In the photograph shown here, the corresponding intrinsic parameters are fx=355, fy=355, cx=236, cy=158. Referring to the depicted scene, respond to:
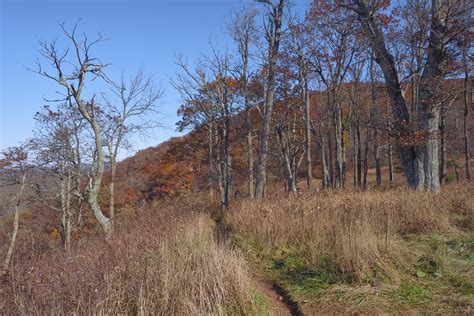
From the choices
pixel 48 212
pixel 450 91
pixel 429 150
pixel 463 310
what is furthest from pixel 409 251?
pixel 48 212

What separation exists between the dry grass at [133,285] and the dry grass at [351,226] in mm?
1502

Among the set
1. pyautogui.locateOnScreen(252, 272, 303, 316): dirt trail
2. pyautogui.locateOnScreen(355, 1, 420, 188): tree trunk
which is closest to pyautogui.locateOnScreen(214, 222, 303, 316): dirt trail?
pyautogui.locateOnScreen(252, 272, 303, 316): dirt trail

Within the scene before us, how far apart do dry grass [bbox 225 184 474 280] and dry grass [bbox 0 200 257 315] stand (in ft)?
4.93

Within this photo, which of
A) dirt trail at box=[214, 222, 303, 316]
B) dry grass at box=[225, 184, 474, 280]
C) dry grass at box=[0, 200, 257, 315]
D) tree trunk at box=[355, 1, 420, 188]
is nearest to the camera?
dry grass at box=[0, 200, 257, 315]

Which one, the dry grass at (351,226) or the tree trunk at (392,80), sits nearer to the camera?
the dry grass at (351,226)

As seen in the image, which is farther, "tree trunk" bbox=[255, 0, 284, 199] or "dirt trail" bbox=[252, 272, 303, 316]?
"tree trunk" bbox=[255, 0, 284, 199]

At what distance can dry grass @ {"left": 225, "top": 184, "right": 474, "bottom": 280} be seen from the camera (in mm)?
4391

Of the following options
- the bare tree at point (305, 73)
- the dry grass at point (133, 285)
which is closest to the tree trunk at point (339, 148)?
the bare tree at point (305, 73)

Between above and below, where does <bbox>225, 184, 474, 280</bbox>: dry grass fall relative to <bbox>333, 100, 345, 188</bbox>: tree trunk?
below

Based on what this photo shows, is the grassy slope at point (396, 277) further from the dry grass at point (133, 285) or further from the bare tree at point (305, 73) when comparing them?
the bare tree at point (305, 73)

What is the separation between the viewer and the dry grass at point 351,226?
4391 mm

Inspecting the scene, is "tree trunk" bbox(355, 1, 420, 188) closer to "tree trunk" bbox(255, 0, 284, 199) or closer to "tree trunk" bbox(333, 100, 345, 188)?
"tree trunk" bbox(255, 0, 284, 199)

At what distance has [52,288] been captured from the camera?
3295 mm

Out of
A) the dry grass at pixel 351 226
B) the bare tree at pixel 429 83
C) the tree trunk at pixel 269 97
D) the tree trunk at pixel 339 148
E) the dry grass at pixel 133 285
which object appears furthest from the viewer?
the tree trunk at pixel 339 148
